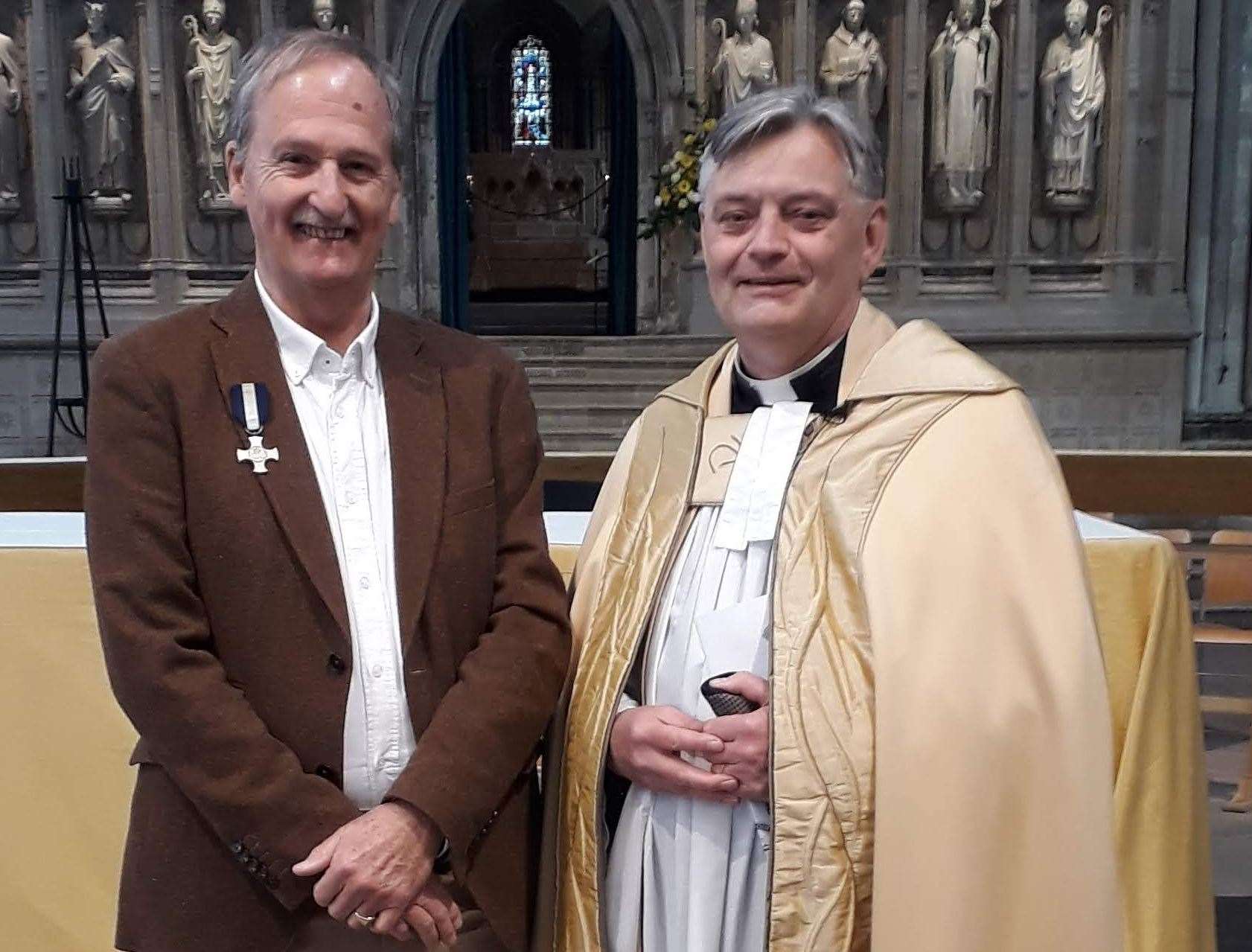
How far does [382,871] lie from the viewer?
1296 millimetres

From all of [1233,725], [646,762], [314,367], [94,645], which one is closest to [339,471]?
[314,367]

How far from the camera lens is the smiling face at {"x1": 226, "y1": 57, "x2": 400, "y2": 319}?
1329mm

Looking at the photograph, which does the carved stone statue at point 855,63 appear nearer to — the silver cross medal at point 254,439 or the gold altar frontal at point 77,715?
the gold altar frontal at point 77,715

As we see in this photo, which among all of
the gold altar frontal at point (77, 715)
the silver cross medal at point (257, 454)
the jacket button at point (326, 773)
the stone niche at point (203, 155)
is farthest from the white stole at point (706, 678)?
the stone niche at point (203, 155)

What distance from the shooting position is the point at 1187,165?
8.93 meters

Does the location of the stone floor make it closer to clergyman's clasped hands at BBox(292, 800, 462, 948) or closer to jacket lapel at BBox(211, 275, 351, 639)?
clergyman's clasped hands at BBox(292, 800, 462, 948)

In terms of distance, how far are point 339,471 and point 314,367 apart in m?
0.14

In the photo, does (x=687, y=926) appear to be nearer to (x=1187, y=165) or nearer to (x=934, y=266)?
(x=934, y=266)

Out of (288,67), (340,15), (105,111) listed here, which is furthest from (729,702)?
(105,111)

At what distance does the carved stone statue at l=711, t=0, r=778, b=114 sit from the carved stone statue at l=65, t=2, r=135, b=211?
4.55 meters

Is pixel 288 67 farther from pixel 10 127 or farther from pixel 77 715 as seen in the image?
pixel 10 127

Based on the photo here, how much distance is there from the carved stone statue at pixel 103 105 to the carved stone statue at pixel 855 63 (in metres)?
5.35

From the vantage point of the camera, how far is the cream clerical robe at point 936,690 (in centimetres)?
141

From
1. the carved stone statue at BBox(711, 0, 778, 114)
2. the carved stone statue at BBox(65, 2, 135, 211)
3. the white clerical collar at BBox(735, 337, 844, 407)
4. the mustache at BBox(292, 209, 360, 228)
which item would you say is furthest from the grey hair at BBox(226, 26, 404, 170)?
the carved stone statue at BBox(65, 2, 135, 211)
